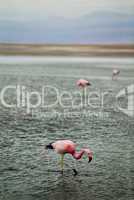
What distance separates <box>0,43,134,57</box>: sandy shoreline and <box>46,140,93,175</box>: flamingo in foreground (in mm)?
436

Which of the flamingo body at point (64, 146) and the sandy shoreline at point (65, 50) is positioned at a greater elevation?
the sandy shoreline at point (65, 50)

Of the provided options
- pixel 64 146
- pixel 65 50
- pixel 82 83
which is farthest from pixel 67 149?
pixel 65 50

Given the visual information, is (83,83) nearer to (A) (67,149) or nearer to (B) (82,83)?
(B) (82,83)

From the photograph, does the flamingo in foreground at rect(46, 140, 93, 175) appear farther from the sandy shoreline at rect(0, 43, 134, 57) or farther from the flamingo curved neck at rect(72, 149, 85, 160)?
the sandy shoreline at rect(0, 43, 134, 57)

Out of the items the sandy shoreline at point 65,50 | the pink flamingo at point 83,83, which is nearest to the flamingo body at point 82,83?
the pink flamingo at point 83,83

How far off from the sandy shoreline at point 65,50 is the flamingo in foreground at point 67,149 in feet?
1.43

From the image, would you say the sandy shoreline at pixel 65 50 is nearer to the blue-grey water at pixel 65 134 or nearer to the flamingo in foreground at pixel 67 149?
the blue-grey water at pixel 65 134

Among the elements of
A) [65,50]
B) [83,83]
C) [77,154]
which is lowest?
[77,154]

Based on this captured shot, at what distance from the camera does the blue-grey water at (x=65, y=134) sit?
1.61m

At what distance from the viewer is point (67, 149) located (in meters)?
1.65

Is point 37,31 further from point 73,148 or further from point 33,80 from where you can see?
point 73,148

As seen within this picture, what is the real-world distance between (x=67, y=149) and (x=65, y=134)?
8 centimetres

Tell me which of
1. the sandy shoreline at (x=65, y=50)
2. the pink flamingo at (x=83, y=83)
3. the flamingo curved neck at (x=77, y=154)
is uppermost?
the sandy shoreline at (x=65, y=50)

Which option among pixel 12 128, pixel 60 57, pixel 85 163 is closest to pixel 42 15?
pixel 60 57
